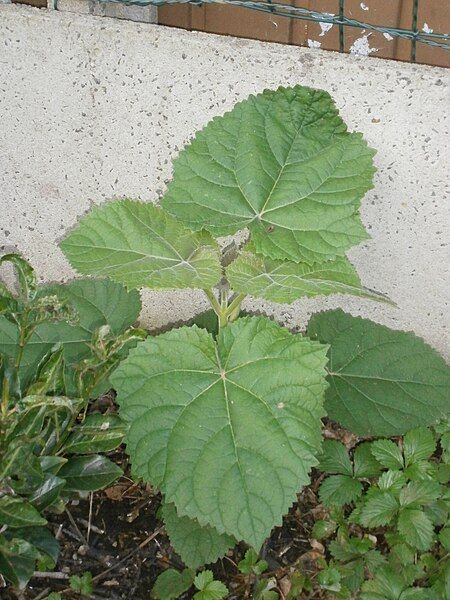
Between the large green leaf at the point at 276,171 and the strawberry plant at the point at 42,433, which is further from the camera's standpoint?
the large green leaf at the point at 276,171

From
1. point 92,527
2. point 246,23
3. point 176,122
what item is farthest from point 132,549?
point 246,23

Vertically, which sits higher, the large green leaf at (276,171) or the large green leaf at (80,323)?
the large green leaf at (276,171)

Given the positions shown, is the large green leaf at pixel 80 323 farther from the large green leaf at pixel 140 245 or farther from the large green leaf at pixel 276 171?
the large green leaf at pixel 276 171

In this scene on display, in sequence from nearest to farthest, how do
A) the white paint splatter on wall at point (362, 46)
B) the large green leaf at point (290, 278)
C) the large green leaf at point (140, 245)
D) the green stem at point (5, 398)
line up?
the green stem at point (5, 398), the large green leaf at point (290, 278), the large green leaf at point (140, 245), the white paint splatter on wall at point (362, 46)

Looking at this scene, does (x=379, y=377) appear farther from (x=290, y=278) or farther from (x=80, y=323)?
(x=80, y=323)

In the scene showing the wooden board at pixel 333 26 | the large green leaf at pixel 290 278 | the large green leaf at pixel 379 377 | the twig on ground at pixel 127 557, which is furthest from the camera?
the wooden board at pixel 333 26

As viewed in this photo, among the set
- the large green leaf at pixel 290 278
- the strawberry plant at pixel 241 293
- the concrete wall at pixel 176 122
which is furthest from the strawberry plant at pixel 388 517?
the large green leaf at pixel 290 278
